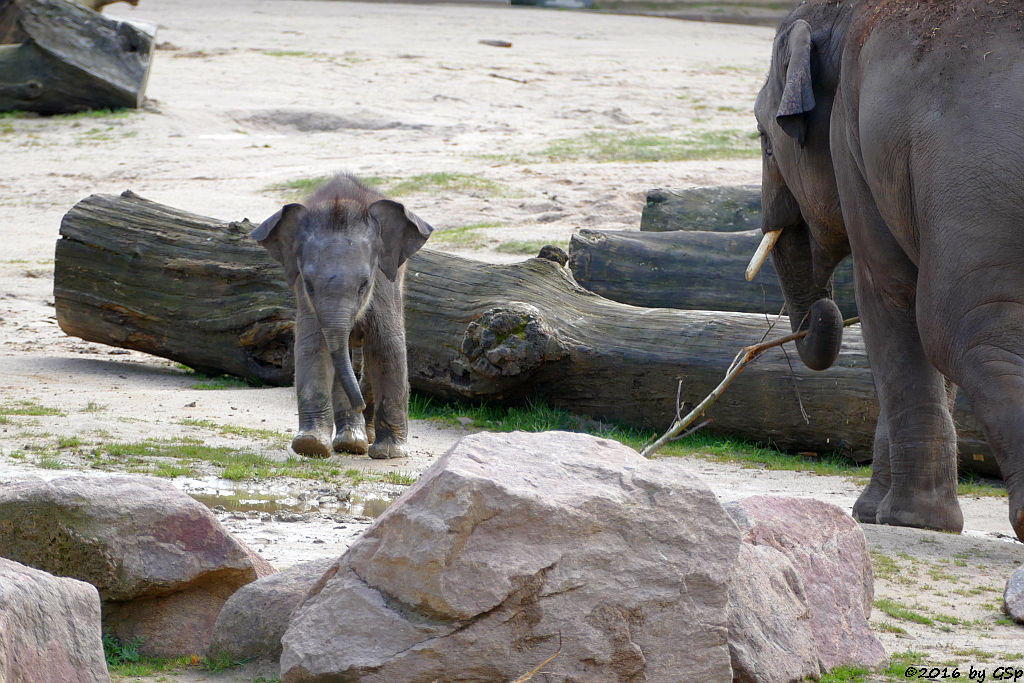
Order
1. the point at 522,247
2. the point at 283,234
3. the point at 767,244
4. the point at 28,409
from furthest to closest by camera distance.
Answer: the point at 522,247 < the point at 28,409 < the point at 283,234 < the point at 767,244

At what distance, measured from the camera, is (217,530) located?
374 cm

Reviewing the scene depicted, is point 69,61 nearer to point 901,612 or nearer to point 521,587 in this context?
point 901,612

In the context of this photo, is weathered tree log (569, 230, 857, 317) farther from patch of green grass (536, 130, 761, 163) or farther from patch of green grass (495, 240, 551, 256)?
patch of green grass (536, 130, 761, 163)

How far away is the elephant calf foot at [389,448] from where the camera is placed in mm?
6578

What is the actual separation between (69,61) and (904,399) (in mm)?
12565

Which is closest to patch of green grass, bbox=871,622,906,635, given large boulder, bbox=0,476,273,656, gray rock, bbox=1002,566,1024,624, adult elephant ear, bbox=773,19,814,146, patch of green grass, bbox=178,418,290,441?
gray rock, bbox=1002,566,1024,624

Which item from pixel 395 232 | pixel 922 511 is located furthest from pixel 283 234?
pixel 922 511

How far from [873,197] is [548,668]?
246 cm

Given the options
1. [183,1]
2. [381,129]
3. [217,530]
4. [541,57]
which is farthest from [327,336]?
[183,1]

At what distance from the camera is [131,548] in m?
3.63

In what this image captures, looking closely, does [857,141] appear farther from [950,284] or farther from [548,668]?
[548,668]

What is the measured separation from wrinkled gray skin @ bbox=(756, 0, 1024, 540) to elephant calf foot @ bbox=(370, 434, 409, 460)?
7.25ft

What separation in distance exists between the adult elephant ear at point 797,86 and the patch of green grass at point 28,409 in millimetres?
3812

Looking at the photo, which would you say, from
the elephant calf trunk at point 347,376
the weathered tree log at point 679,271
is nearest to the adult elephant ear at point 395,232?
the elephant calf trunk at point 347,376
